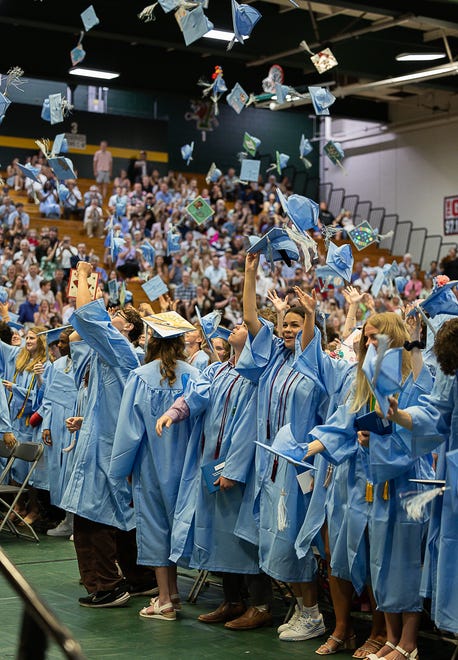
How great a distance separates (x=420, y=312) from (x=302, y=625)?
1925 millimetres

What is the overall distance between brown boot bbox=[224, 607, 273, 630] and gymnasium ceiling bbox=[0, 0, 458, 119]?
10.5m

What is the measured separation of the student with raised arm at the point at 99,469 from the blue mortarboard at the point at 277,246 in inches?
44.9

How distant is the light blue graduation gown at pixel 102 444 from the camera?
7016 millimetres

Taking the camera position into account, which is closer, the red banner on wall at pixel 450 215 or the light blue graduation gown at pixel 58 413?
the light blue graduation gown at pixel 58 413

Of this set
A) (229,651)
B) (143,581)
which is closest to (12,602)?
(143,581)

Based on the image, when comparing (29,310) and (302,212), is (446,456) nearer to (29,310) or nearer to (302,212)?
(302,212)

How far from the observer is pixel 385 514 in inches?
214

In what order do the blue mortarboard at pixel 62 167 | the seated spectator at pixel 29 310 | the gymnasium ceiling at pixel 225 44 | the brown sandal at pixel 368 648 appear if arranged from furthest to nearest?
the seated spectator at pixel 29 310 → the gymnasium ceiling at pixel 225 44 → the blue mortarboard at pixel 62 167 → the brown sandal at pixel 368 648

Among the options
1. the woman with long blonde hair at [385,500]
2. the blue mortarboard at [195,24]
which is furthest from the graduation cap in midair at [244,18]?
the woman with long blonde hair at [385,500]

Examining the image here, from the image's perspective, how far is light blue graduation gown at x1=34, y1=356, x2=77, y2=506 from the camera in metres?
9.45

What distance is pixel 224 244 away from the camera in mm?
22281

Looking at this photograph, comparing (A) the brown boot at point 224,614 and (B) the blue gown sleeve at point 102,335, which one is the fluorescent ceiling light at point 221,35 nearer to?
(B) the blue gown sleeve at point 102,335

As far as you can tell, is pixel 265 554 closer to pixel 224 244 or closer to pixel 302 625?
pixel 302 625

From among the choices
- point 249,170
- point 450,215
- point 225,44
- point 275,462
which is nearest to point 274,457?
point 275,462
